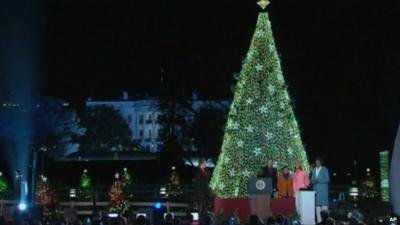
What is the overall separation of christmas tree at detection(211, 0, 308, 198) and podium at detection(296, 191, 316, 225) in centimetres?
572

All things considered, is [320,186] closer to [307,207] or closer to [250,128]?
[307,207]

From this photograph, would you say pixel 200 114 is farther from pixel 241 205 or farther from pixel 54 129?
pixel 241 205

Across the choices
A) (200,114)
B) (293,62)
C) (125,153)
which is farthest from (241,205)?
(125,153)

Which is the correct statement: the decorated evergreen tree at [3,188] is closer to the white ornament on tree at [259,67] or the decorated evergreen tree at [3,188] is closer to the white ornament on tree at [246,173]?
the white ornament on tree at [246,173]

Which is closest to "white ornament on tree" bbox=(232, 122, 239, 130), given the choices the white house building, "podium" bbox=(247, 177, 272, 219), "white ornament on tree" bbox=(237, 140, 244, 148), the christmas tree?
the christmas tree

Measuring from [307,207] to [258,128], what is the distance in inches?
254

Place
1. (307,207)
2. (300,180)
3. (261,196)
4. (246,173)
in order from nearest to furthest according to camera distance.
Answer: (307,207) → (261,196) → (300,180) → (246,173)

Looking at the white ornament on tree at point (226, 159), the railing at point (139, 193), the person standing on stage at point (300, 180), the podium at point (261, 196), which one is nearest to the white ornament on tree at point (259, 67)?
the white ornament on tree at point (226, 159)

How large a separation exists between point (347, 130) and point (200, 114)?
667 inches

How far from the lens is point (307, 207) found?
21016mm

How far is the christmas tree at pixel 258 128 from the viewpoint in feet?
88.6

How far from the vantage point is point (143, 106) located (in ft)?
437

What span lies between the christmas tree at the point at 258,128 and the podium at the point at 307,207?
5716 millimetres

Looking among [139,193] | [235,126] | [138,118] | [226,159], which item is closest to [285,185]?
[226,159]
